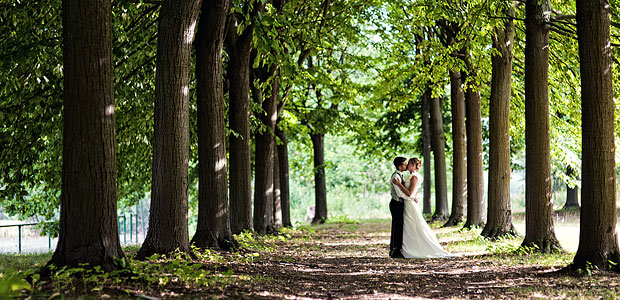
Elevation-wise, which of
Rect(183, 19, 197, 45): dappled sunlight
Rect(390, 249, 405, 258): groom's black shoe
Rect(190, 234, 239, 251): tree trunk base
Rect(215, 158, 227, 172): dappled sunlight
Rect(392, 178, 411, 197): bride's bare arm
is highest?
Rect(183, 19, 197, 45): dappled sunlight

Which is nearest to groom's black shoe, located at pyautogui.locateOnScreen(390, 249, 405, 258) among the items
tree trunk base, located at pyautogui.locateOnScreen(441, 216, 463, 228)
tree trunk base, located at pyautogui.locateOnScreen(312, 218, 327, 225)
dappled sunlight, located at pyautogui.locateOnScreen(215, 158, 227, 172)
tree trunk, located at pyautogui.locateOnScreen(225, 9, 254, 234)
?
tree trunk, located at pyautogui.locateOnScreen(225, 9, 254, 234)

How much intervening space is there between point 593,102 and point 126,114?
10051 millimetres

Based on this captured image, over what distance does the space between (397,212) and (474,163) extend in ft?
19.5

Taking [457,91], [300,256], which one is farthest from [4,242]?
[457,91]

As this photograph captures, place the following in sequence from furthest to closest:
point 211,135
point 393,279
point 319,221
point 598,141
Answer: point 319,221, point 211,135, point 393,279, point 598,141

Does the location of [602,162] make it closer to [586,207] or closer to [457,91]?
[586,207]

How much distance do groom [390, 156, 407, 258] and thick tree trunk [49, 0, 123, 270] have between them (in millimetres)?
7810

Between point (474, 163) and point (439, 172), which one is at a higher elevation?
point (474, 163)

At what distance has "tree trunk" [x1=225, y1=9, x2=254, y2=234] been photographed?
15500mm

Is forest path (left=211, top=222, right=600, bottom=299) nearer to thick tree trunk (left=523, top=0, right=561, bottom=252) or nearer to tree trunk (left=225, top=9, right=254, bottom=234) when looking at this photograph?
thick tree trunk (left=523, top=0, right=561, bottom=252)

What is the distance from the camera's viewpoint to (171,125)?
9.73 m

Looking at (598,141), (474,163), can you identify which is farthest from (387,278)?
(474,163)

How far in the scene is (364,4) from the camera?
68.0 ft

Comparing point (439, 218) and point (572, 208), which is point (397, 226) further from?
point (572, 208)
